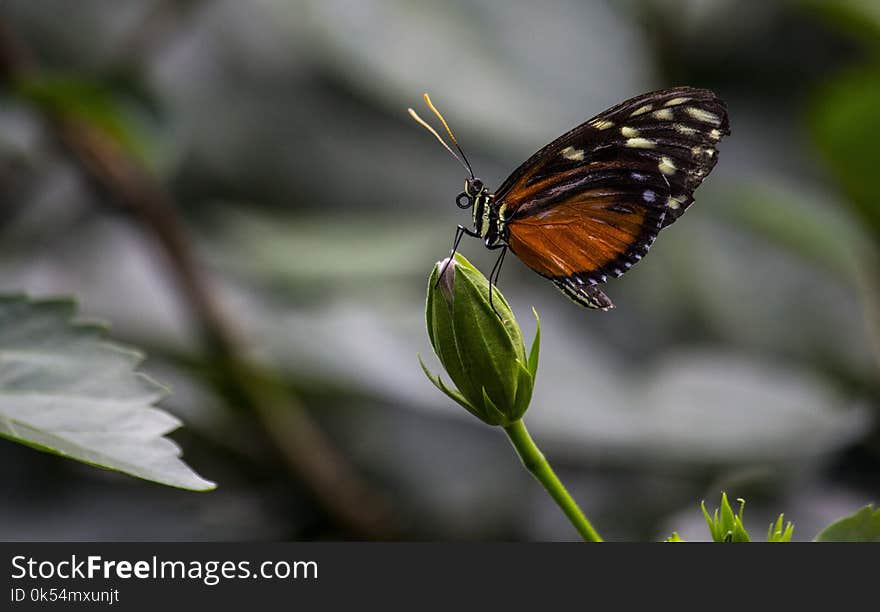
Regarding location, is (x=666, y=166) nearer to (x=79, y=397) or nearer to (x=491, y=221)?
(x=491, y=221)

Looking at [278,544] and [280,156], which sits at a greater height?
[280,156]

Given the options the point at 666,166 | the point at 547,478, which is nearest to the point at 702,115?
the point at 666,166

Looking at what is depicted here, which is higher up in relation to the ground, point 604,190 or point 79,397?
point 604,190

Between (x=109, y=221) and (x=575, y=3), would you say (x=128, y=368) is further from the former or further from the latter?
(x=575, y=3)

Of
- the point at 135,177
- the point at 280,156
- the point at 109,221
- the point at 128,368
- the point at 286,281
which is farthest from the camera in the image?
the point at 280,156

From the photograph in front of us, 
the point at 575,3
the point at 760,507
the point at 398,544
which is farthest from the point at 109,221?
the point at 398,544

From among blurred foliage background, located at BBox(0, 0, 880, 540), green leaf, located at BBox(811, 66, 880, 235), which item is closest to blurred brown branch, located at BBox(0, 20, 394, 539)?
blurred foliage background, located at BBox(0, 0, 880, 540)

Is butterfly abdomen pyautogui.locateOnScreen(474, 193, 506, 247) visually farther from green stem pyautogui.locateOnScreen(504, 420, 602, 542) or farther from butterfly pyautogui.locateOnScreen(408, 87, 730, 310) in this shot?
green stem pyautogui.locateOnScreen(504, 420, 602, 542)
